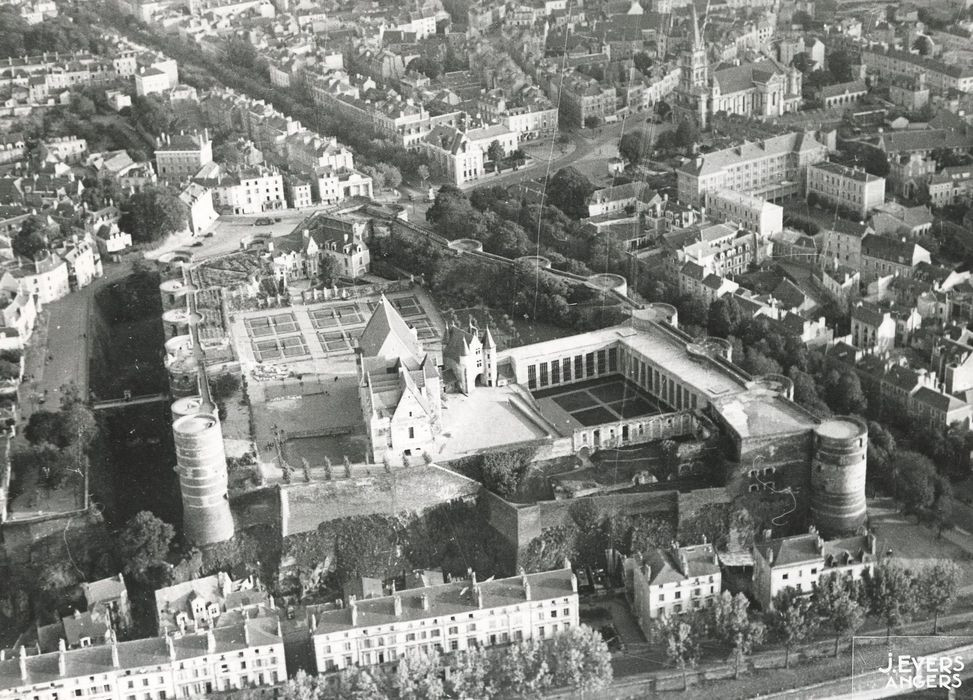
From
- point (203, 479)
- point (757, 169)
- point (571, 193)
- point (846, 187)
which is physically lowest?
point (846, 187)

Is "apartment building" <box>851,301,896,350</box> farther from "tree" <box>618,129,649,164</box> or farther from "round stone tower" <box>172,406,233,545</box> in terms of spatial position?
"round stone tower" <box>172,406,233,545</box>

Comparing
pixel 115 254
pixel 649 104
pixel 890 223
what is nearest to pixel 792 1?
pixel 649 104

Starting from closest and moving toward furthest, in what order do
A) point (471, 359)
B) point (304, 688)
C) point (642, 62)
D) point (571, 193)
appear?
point (304, 688), point (471, 359), point (571, 193), point (642, 62)

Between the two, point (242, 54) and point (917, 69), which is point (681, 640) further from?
point (242, 54)

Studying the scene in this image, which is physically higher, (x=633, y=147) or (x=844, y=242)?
(x=633, y=147)

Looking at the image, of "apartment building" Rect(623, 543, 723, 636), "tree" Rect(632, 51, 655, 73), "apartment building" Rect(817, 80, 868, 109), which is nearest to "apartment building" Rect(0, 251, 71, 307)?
"apartment building" Rect(623, 543, 723, 636)

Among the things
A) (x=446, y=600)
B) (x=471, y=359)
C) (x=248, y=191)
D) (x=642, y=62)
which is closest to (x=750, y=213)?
(x=471, y=359)
